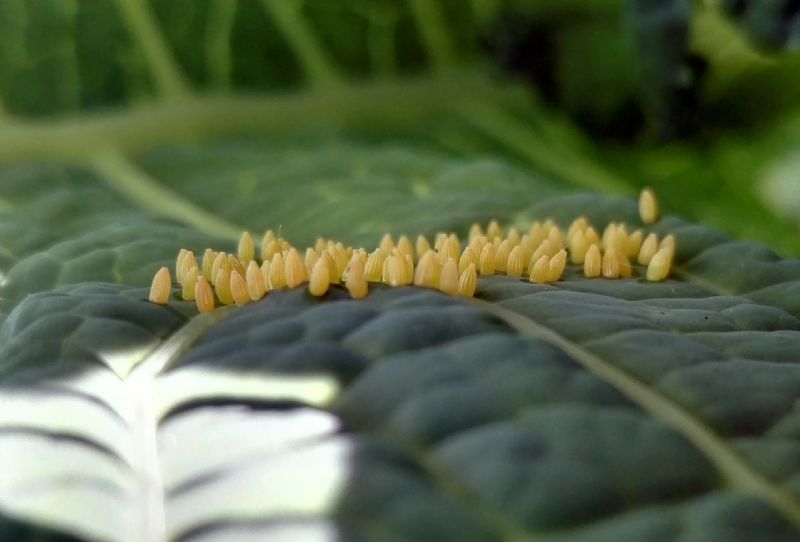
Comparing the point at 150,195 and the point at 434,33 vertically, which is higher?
the point at 434,33

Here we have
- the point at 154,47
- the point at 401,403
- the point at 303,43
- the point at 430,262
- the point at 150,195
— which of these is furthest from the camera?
the point at 303,43

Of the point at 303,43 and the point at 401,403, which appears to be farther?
the point at 303,43

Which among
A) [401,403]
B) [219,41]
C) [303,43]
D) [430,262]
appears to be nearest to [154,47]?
[219,41]

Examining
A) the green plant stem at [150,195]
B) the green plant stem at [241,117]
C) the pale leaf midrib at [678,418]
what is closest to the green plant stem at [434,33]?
the green plant stem at [241,117]

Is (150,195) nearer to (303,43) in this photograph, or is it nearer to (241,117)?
(241,117)

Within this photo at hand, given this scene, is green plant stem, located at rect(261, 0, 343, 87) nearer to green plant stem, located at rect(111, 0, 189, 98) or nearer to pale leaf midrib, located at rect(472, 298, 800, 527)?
green plant stem, located at rect(111, 0, 189, 98)

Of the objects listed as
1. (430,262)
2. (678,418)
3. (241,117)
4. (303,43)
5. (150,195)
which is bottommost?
(678,418)

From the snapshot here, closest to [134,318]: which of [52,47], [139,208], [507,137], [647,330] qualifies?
[647,330]

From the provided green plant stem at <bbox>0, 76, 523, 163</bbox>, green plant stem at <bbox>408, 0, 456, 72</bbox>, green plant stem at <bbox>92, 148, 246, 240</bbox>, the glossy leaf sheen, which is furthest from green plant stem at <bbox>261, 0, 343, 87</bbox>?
the glossy leaf sheen

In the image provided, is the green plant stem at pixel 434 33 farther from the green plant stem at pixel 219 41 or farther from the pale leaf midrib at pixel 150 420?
the pale leaf midrib at pixel 150 420
